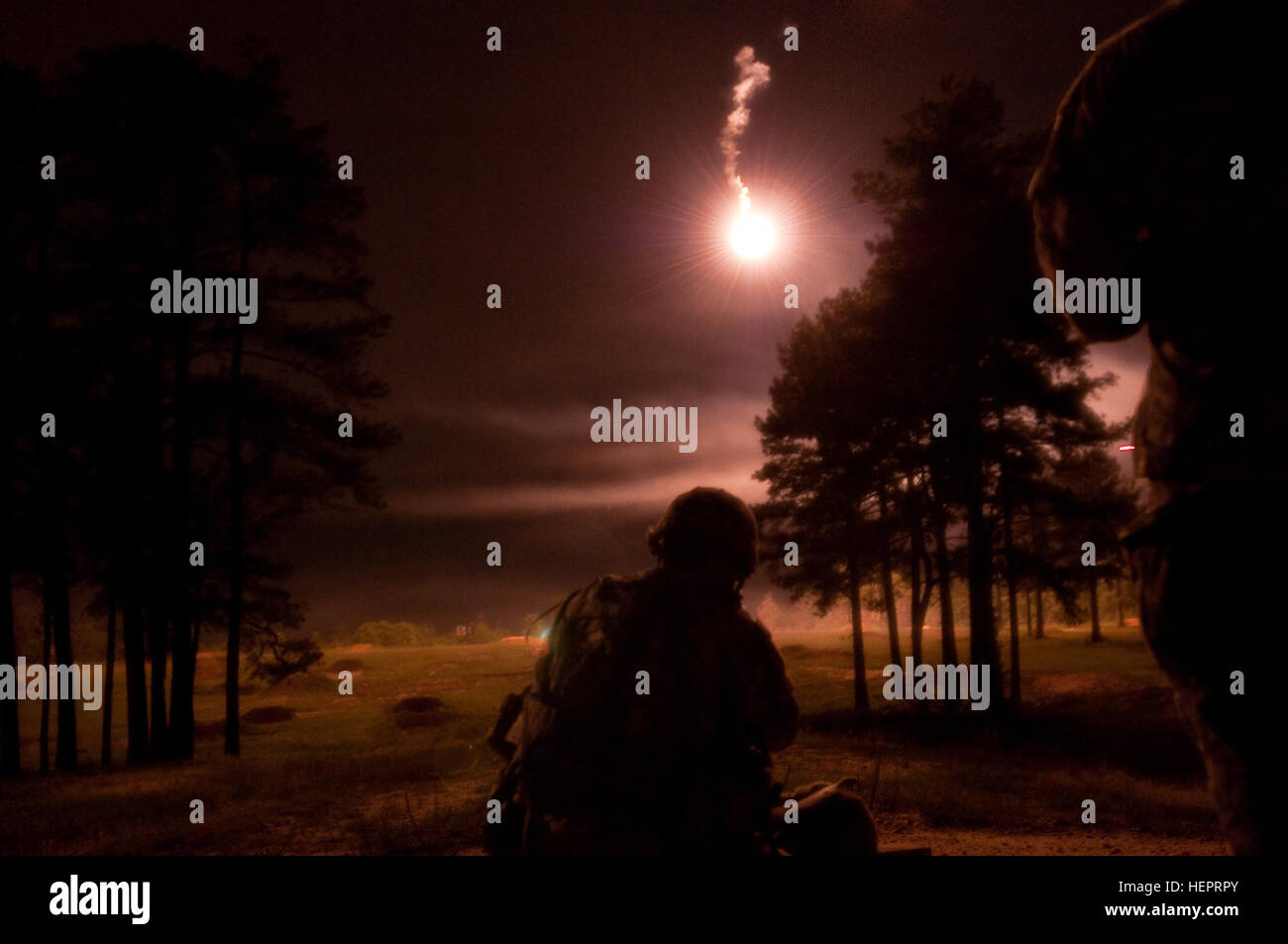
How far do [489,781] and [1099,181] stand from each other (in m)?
9.53

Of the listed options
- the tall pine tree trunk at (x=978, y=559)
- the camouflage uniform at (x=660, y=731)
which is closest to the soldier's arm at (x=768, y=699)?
the camouflage uniform at (x=660, y=731)

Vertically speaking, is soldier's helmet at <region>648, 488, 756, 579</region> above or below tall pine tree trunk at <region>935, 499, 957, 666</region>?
above

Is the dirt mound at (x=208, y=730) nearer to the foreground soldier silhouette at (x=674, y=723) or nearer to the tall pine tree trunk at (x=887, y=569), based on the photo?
the tall pine tree trunk at (x=887, y=569)

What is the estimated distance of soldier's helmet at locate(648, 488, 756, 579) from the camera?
3.16 m

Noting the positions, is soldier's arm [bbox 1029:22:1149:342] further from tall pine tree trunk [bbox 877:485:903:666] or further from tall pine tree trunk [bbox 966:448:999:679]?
tall pine tree trunk [bbox 877:485:903:666]

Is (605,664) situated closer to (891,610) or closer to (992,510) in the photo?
(992,510)

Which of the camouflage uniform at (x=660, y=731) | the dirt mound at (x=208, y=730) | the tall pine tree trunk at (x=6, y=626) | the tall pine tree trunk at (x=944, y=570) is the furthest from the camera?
the dirt mound at (x=208, y=730)

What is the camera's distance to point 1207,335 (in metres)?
2.29

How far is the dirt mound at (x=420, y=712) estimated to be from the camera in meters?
17.7

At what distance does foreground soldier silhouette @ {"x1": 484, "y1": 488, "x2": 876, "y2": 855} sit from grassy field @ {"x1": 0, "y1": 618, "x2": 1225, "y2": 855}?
134 inches

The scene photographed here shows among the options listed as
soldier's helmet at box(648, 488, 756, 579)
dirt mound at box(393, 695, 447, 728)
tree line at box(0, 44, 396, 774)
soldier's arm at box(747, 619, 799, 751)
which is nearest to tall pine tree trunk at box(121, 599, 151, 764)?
tree line at box(0, 44, 396, 774)

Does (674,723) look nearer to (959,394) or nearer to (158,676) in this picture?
(959,394)
